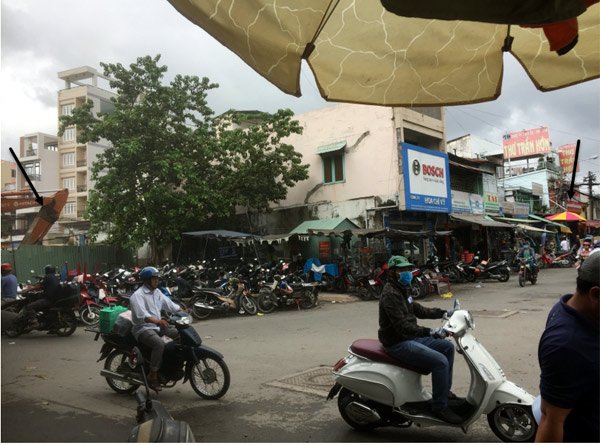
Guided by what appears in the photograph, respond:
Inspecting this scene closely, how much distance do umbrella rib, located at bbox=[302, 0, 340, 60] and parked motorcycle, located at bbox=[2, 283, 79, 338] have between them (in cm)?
835

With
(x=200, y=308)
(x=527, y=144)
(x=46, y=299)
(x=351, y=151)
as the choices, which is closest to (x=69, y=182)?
(x=351, y=151)

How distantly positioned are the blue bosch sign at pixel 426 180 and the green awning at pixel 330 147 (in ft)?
8.17

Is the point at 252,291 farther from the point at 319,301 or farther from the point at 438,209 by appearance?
the point at 438,209

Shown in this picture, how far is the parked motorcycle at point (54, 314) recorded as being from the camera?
351 inches

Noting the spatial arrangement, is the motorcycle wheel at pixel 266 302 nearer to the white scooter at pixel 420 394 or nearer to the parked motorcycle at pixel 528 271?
the parked motorcycle at pixel 528 271

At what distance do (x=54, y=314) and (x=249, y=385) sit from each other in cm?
543

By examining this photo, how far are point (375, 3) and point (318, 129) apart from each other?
17.7 metres

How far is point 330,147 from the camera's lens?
62.0 ft

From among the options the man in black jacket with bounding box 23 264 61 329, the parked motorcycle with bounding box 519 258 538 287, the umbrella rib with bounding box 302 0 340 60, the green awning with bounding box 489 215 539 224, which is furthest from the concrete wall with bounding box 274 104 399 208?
the umbrella rib with bounding box 302 0 340 60

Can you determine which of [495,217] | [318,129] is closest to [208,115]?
[318,129]

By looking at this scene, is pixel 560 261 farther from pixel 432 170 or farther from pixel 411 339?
pixel 411 339

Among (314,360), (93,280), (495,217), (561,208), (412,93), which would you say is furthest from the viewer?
(561,208)

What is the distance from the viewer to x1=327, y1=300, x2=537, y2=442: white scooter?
3.49 m

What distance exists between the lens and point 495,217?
78.6 feet
